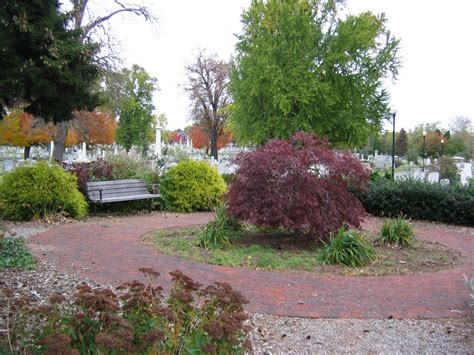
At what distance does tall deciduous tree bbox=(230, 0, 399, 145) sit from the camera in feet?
79.7

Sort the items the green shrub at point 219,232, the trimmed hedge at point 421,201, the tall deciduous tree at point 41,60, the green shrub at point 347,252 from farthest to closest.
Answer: the trimmed hedge at point 421,201 → the green shrub at point 219,232 → the green shrub at point 347,252 → the tall deciduous tree at point 41,60

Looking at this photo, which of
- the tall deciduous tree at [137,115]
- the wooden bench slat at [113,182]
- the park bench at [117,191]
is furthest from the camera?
the tall deciduous tree at [137,115]

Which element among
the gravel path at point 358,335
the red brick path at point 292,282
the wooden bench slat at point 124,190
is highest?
the wooden bench slat at point 124,190

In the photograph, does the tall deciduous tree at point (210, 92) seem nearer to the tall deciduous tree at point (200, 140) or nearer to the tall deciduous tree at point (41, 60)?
the tall deciduous tree at point (200, 140)

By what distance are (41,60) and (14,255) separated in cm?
346

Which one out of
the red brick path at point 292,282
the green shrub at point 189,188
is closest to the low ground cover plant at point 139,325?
the red brick path at point 292,282

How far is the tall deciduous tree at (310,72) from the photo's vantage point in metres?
24.3

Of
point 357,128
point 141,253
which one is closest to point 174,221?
point 141,253

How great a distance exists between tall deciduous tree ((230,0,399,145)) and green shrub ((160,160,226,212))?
1113 cm

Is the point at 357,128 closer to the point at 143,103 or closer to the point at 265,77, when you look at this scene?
the point at 265,77

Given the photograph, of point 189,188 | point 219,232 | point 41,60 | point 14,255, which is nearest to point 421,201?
point 189,188

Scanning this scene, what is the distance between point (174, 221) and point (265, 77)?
1425 centimetres

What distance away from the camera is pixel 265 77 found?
2438 centimetres

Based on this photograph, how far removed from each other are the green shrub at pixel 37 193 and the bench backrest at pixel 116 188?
0.88 m
